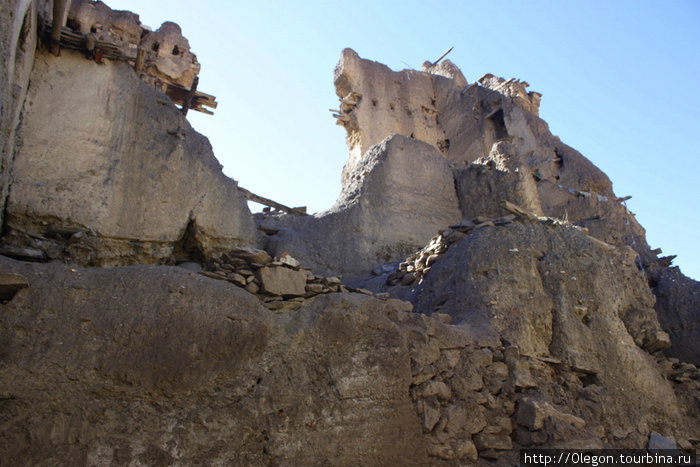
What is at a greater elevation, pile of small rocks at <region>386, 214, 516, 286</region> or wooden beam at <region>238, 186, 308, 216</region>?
wooden beam at <region>238, 186, 308, 216</region>

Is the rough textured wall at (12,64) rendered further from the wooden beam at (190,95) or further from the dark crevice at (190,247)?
→ the wooden beam at (190,95)

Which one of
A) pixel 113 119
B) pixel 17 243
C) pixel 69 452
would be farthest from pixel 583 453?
pixel 113 119

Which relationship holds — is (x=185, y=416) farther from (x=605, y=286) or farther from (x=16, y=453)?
(x=605, y=286)

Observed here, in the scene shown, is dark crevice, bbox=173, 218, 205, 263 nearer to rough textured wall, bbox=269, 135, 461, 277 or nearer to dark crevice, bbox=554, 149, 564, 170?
rough textured wall, bbox=269, 135, 461, 277

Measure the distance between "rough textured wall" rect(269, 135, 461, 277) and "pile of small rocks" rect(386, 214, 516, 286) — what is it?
1.34 metres

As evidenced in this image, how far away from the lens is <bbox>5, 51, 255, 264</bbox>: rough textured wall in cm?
586

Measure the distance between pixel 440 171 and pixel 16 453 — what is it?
8.29 meters

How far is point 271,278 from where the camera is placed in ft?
15.5

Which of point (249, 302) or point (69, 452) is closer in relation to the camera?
point (69, 452)

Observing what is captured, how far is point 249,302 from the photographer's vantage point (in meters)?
4.29

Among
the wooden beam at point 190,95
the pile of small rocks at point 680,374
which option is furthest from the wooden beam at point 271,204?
the pile of small rocks at point 680,374

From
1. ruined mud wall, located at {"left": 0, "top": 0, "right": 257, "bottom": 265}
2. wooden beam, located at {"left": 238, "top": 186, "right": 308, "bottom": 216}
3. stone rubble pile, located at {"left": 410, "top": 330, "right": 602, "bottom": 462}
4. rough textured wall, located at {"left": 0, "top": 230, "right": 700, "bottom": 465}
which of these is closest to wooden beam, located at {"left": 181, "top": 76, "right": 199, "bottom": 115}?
wooden beam, located at {"left": 238, "top": 186, "right": 308, "bottom": 216}

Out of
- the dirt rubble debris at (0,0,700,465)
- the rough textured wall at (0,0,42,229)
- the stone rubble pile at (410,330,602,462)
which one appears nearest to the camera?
the dirt rubble debris at (0,0,700,465)

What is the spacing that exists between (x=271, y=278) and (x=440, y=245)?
9.40ft
